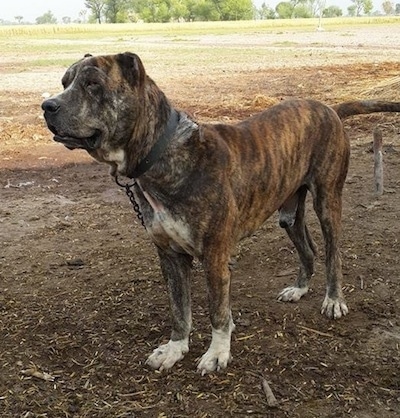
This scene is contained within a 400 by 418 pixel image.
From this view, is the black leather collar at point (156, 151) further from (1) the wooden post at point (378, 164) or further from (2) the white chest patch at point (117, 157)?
(1) the wooden post at point (378, 164)

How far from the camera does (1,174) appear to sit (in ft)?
32.7

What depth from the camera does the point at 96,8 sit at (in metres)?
142

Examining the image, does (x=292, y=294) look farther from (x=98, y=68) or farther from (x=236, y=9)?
(x=236, y=9)

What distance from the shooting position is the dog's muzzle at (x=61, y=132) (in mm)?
3738

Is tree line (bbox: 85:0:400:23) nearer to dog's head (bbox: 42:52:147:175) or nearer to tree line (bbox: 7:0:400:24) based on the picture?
tree line (bbox: 7:0:400:24)

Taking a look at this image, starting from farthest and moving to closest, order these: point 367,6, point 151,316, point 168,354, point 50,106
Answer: point 367,6
point 151,316
point 168,354
point 50,106

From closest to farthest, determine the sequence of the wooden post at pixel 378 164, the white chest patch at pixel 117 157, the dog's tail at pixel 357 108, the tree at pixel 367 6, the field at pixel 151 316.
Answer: the white chest patch at pixel 117 157 < the field at pixel 151 316 < the dog's tail at pixel 357 108 < the wooden post at pixel 378 164 < the tree at pixel 367 6

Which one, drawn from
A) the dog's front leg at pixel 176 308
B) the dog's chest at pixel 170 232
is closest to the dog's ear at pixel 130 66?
the dog's chest at pixel 170 232

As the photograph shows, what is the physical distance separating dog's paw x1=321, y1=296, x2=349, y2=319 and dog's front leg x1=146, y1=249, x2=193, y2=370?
1163mm

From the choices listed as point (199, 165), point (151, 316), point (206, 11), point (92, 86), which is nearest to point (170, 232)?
point (199, 165)

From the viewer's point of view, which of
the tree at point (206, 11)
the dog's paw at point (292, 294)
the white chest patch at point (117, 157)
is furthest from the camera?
the tree at point (206, 11)

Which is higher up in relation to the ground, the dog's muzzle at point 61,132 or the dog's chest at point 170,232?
the dog's muzzle at point 61,132

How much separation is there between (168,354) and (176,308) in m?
0.33

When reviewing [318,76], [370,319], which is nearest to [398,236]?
[370,319]
